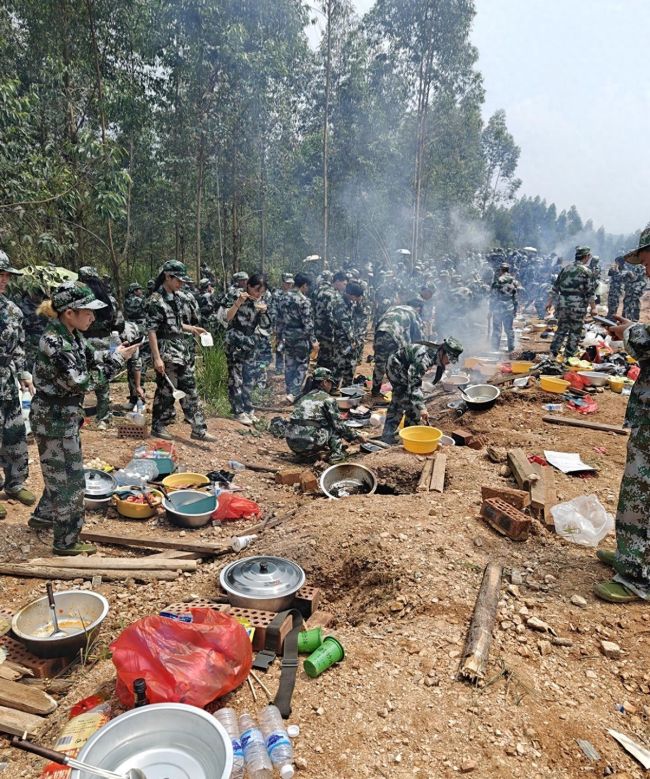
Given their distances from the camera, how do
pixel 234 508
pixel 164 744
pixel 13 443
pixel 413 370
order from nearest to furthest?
pixel 164 744
pixel 13 443
pixel 234 508
pixel 413 370

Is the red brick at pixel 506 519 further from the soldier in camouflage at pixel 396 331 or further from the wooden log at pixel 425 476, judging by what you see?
the soldier in camouflage at pixel 396 331

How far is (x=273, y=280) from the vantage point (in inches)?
1177

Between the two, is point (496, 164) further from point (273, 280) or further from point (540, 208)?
point (540, 208)

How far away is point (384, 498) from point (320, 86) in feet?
79.9

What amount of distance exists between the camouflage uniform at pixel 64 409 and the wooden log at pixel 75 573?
1.03 feet

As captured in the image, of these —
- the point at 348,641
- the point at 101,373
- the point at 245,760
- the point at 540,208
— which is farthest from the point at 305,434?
the point at 540,208

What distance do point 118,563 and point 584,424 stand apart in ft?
21.2

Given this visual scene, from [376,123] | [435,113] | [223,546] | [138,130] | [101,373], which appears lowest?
[223,546]

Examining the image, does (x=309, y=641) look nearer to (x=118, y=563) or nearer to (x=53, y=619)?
(x=53, y=619)

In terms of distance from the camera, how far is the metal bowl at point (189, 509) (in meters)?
5.08

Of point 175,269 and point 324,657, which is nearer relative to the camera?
point 324,657

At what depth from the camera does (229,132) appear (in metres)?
17.6

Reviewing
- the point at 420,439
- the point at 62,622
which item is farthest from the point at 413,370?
the point at 62,622

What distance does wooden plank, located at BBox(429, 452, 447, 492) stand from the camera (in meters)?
5.34
